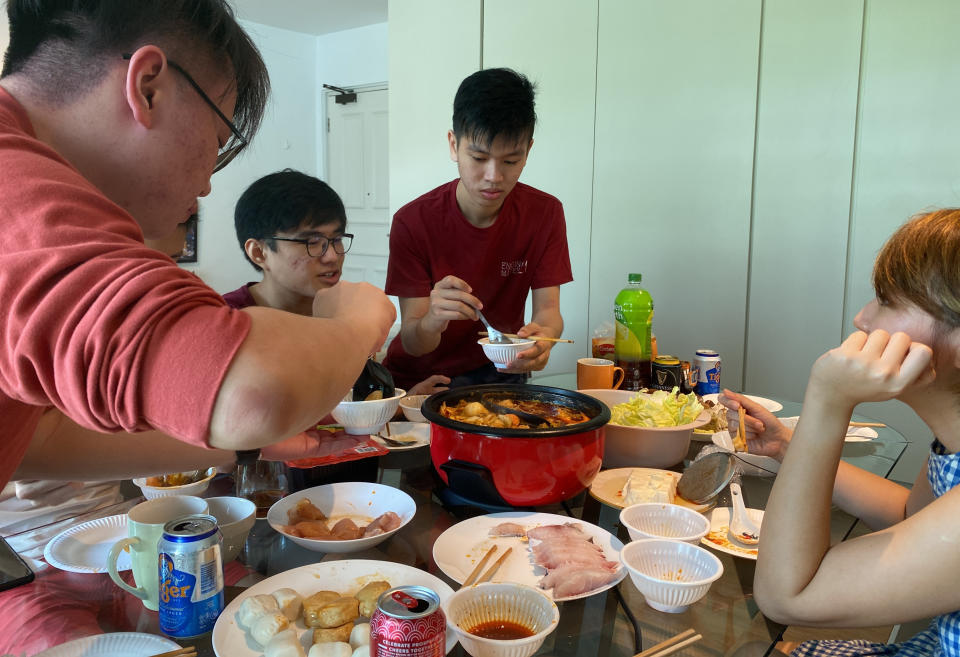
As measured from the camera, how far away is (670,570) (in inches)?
41.1

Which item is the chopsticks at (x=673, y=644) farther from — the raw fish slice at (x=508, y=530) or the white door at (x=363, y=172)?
the white door at (x=363, y=172)

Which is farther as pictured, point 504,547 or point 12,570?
point 504,547

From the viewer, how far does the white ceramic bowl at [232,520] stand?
1.09 meters

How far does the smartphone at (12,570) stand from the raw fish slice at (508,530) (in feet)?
2.46

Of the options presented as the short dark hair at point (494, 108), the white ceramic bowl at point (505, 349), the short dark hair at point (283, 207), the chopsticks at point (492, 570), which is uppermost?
the short dark hair at point (494, 108)

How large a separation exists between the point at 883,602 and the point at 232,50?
1227 millimetres

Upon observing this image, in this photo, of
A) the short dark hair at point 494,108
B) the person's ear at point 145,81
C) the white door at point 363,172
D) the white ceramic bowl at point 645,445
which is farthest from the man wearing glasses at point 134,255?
the white door at point 363,172

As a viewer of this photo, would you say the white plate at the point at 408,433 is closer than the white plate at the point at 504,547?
No

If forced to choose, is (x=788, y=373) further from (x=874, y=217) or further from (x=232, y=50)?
(x=232, y=50)

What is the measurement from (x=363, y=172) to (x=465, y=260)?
4.45 metres

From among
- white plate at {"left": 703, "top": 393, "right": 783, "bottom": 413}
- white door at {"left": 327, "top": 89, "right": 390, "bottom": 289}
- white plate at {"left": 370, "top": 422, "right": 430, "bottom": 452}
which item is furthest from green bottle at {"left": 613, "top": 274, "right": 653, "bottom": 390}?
white door at {"left": 327, "top": 89, "right": 390, "bottom": 289}

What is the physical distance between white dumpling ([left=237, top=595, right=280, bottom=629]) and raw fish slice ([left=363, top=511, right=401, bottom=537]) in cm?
26

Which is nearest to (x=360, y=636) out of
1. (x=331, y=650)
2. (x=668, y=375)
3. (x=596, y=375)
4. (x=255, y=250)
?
(x=331, y=650)

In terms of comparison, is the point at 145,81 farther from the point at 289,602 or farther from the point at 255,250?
the point at 255,250
